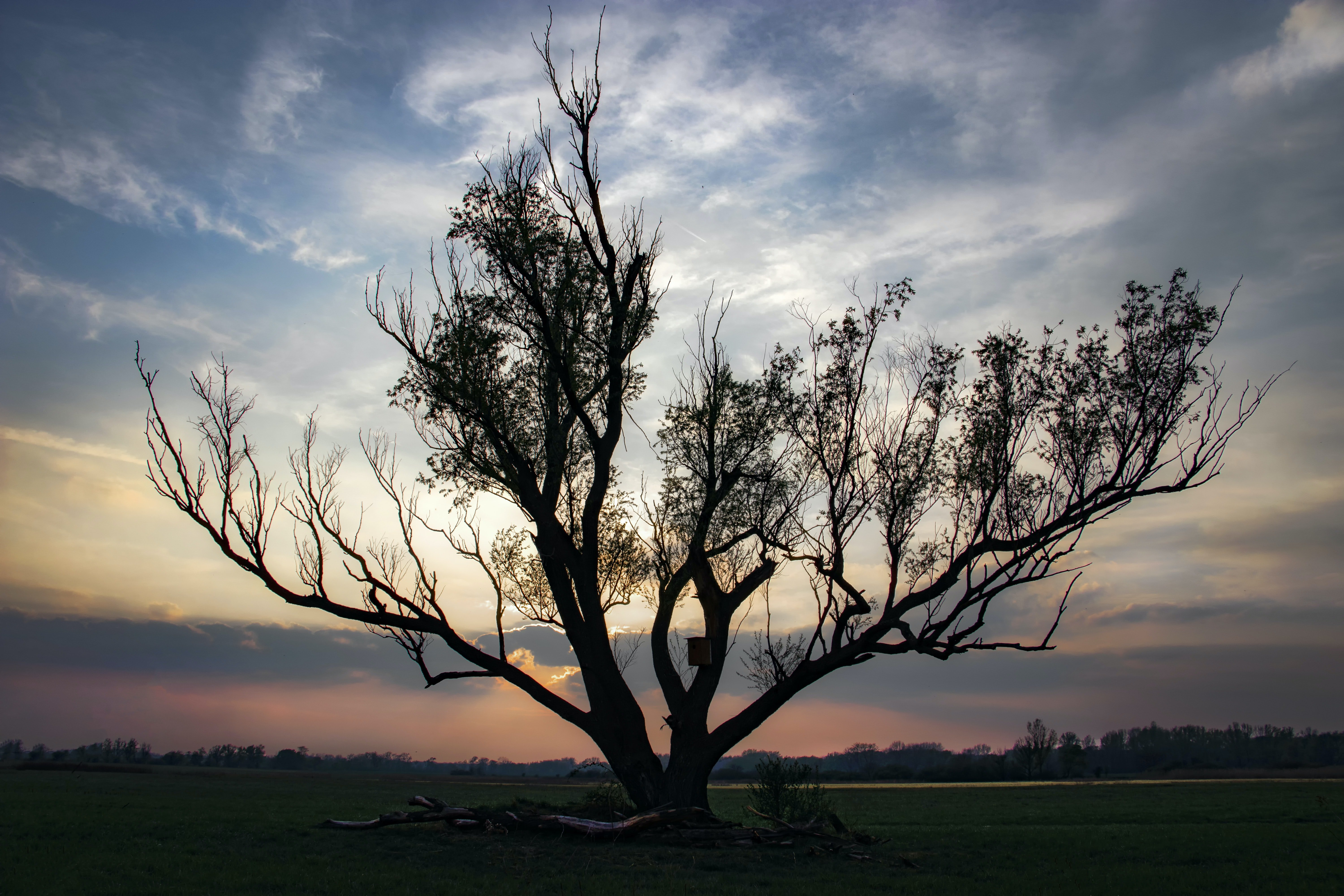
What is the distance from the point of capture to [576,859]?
14.5m

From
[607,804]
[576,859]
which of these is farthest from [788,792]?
[576,859]

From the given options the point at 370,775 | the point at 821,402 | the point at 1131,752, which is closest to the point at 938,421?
the point at 821,402

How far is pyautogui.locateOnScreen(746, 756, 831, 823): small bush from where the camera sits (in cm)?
2150

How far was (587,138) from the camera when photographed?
20.1 meters

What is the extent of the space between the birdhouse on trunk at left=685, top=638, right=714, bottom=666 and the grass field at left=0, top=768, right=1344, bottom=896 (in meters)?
5.04

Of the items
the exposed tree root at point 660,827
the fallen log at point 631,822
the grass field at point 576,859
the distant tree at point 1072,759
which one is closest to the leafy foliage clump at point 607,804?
the exposed tree root at point 660,827

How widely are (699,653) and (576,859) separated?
6814 millimetres

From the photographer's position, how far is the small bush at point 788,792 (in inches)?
846

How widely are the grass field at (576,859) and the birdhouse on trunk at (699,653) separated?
504 centimetres

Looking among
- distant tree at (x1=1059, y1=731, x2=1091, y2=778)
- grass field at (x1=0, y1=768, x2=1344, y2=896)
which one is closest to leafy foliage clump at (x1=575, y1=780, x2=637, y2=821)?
grass field at (x1=0, y1=768, x2=1344, y2=896)

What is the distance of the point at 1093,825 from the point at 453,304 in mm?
30417

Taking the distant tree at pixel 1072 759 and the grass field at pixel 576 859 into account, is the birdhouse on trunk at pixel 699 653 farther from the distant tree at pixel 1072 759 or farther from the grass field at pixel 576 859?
the distant tree at pixel 1072 759

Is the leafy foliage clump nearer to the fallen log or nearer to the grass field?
the fallen log

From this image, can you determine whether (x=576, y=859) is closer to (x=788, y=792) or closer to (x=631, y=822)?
(x=631, y=822)
